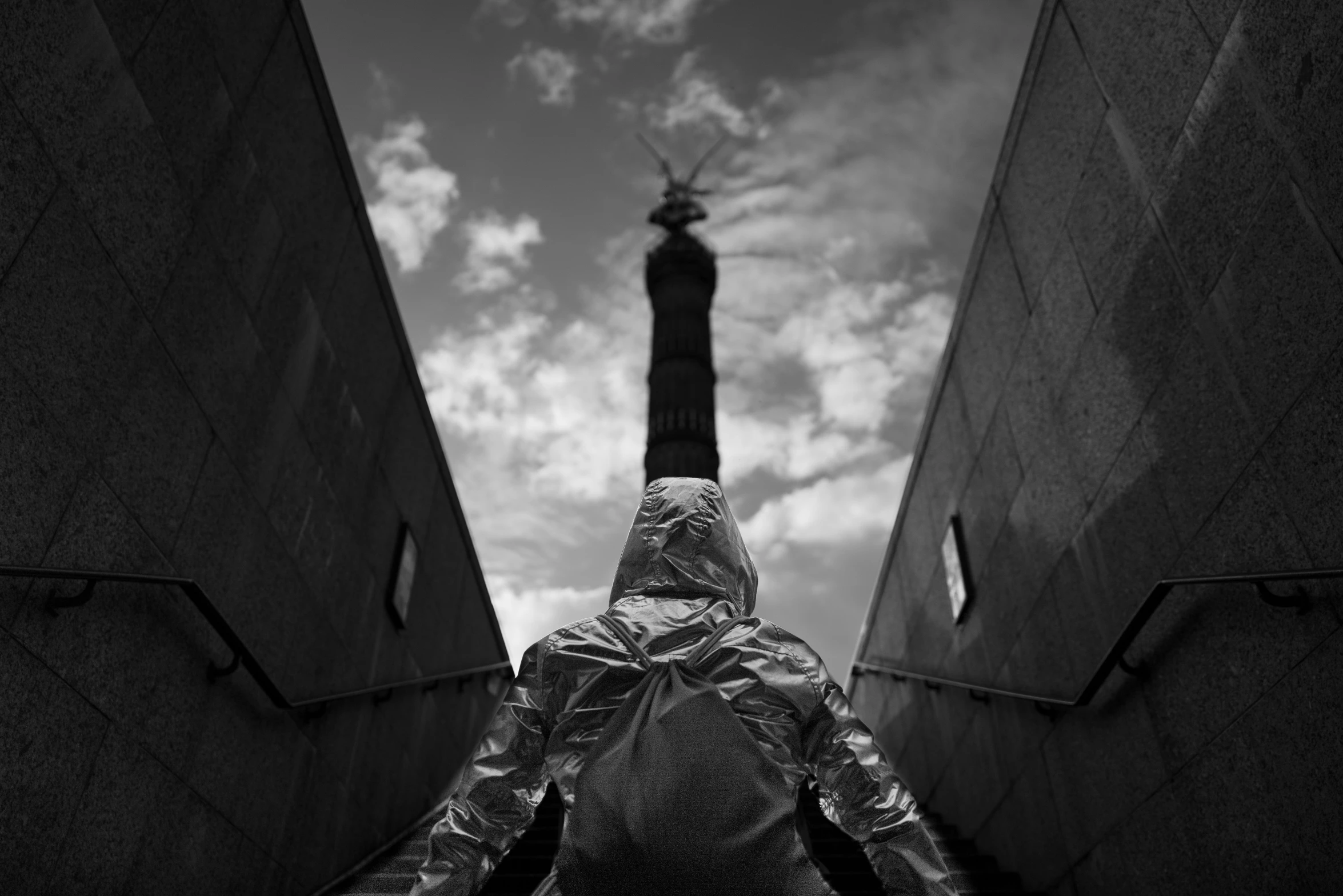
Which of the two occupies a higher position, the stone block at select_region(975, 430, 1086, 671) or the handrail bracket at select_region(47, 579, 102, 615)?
the stone block at select_region(975, 430, 1086, 671)

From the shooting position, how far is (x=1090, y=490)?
4.45 metres

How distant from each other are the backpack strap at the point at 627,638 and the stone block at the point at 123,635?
181 cm

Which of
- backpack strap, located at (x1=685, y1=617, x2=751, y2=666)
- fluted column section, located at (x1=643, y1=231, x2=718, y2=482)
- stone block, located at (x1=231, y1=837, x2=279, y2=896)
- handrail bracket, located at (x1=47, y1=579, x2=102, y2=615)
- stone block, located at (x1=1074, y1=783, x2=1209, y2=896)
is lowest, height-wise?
stone block, located at (x1=1074, y1=783, x2=1209, y2=896)

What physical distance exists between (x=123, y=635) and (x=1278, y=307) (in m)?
3.96

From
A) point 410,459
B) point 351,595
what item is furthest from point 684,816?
point 410,459

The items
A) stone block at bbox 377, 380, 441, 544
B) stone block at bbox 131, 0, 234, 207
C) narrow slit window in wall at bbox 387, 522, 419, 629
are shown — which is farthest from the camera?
stone block at bbox 377, 380, 441, 544

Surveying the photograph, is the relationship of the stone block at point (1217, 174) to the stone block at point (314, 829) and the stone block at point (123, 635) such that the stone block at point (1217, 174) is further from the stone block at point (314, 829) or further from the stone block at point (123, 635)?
the stone block at point (314, 829)

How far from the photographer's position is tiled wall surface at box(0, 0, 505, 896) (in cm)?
278

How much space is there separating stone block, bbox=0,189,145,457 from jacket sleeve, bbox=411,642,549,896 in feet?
5.93

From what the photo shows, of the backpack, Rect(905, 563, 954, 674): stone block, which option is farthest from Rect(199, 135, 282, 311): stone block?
Rect(905, 563, 954, 674): stone block

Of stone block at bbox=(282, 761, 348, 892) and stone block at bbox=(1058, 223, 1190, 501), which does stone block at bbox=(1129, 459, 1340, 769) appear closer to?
stone block at bbox=(1058, 223, 1190, 501)

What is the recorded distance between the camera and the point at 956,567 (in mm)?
6582

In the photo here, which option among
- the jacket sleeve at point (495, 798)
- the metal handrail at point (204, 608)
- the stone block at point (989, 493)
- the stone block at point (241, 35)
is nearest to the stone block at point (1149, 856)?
the stone block at point (989, 493)

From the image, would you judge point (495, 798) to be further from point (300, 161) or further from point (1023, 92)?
point (1023, 92)
